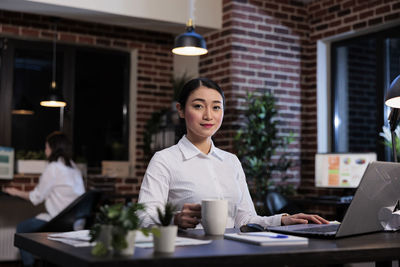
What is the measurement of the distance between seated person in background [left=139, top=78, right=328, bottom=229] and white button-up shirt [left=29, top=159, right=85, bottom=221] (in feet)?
9.77

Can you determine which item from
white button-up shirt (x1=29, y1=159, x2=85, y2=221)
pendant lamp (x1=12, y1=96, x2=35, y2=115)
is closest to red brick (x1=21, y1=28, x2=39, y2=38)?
pendant lamp (x1=12, y1=96, x2=35, y2=115)

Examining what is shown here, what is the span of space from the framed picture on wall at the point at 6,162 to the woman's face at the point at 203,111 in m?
3.93

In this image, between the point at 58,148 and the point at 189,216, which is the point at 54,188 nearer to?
the point at 58,148

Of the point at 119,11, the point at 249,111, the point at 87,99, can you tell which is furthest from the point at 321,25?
the point at 87,99

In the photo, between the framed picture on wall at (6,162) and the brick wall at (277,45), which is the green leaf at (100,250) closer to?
the brick wall at (277,45)

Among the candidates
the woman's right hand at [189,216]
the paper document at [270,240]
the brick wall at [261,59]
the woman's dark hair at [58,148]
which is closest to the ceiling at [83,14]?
the brick wall at [261,59]

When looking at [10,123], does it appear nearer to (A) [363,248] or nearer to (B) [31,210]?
(B) [31,210]

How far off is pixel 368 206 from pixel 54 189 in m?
3.74

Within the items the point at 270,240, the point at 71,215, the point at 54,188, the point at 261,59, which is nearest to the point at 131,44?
Answer: the point at 261,59

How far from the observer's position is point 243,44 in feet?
17.4

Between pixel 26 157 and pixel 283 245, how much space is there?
Answer: 490cm

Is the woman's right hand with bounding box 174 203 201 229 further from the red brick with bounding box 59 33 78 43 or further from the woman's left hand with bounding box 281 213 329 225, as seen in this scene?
the red brick with bounding box 59 33 78 43

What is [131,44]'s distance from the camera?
645 centimetres

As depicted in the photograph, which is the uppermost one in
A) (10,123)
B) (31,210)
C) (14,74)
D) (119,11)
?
(119,11)
